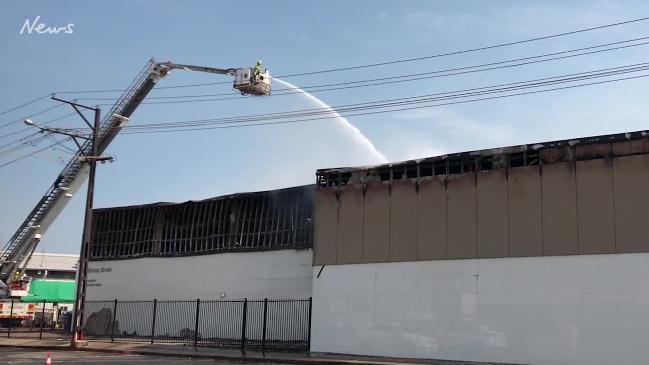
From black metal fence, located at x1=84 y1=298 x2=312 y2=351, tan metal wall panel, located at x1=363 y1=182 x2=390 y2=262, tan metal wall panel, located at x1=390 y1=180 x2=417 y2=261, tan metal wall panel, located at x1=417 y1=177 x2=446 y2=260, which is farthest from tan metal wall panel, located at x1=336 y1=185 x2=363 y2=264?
black metal fence, located at x1=84 y1=298 x2=312 y2=351

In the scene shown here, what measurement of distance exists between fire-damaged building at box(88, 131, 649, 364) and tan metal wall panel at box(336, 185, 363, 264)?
0.05 m

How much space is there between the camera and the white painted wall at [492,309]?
23406mm

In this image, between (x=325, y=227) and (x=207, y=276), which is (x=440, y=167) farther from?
(x=207, y=276)

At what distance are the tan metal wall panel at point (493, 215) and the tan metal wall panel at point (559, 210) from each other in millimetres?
1571

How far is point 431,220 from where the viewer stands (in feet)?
92.7

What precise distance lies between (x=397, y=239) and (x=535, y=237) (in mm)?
6053

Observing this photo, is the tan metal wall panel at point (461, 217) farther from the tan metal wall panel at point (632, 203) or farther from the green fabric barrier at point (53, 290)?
the green fabric barrier at point (53, 290)

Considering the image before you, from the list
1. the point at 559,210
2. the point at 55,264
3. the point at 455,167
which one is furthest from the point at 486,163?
the point at 55,264

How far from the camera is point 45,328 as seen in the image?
5153cm

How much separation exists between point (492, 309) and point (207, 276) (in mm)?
19414

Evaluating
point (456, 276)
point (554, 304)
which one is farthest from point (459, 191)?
point (554, 304)

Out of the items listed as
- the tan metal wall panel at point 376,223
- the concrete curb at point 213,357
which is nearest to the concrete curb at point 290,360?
the concrete curb at point 213,357

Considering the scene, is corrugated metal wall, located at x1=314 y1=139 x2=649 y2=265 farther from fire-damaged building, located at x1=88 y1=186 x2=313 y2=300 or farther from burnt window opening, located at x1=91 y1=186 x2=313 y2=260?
burnt window opening, located at x1=91 y1=186 x2=313 y2=260

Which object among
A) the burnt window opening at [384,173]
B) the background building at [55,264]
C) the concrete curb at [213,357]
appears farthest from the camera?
the background building at [55,264]
